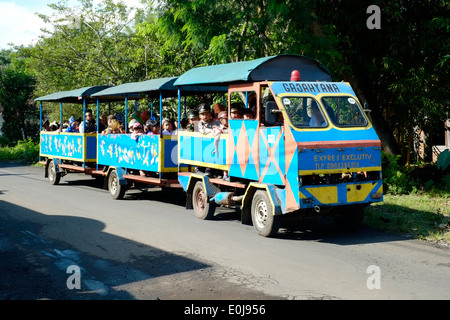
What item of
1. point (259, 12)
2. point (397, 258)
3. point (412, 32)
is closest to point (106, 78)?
point (259, 12)

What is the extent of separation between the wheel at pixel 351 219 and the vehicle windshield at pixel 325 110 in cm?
147

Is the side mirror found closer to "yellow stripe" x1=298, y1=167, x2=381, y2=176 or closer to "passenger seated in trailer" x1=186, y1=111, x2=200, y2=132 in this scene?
"yellow stripe" x1=298, y1=167, x2=381, y2=176

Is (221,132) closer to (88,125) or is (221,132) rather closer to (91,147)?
(91,147)

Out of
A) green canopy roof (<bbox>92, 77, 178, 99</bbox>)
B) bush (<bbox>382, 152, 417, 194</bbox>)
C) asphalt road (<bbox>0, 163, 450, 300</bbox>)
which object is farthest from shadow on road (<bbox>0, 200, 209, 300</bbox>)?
bush (<bbox>382, 152, 417, 194</bbox>)

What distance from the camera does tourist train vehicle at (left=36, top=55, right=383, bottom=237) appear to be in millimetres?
8625

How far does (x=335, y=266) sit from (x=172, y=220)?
4421 millimetres

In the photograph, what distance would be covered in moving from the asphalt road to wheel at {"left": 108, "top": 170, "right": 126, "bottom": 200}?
211cm

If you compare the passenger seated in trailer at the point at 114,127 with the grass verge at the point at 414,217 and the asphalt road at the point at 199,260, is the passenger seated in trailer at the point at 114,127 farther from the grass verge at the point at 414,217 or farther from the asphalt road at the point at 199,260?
the grass verge at the point at 414,217

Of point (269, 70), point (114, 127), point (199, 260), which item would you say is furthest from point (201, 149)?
point (114, 127)

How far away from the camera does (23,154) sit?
30922mm

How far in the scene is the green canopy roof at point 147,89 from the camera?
41.4ft

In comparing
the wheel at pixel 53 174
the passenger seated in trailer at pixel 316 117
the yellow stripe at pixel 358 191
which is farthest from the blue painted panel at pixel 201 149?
the wheel at pixel 53 174

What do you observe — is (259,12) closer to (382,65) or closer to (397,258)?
(382,65)

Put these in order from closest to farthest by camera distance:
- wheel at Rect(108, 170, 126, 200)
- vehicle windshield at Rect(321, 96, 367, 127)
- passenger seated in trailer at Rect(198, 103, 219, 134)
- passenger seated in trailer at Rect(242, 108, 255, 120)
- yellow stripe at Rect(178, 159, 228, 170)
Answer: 1. vehicle windshield at Rect(321, 96, 367, 127)
2. passenger seated in trailer at Rect(242, 108, 255, 120)
3. yellow stripe at Rect(178, 159, 228, 170)
4. passenger seated in trailer at Rect(198, 103, 219, 134)
5. wheel at Rect(108, 170, 126, 200)
